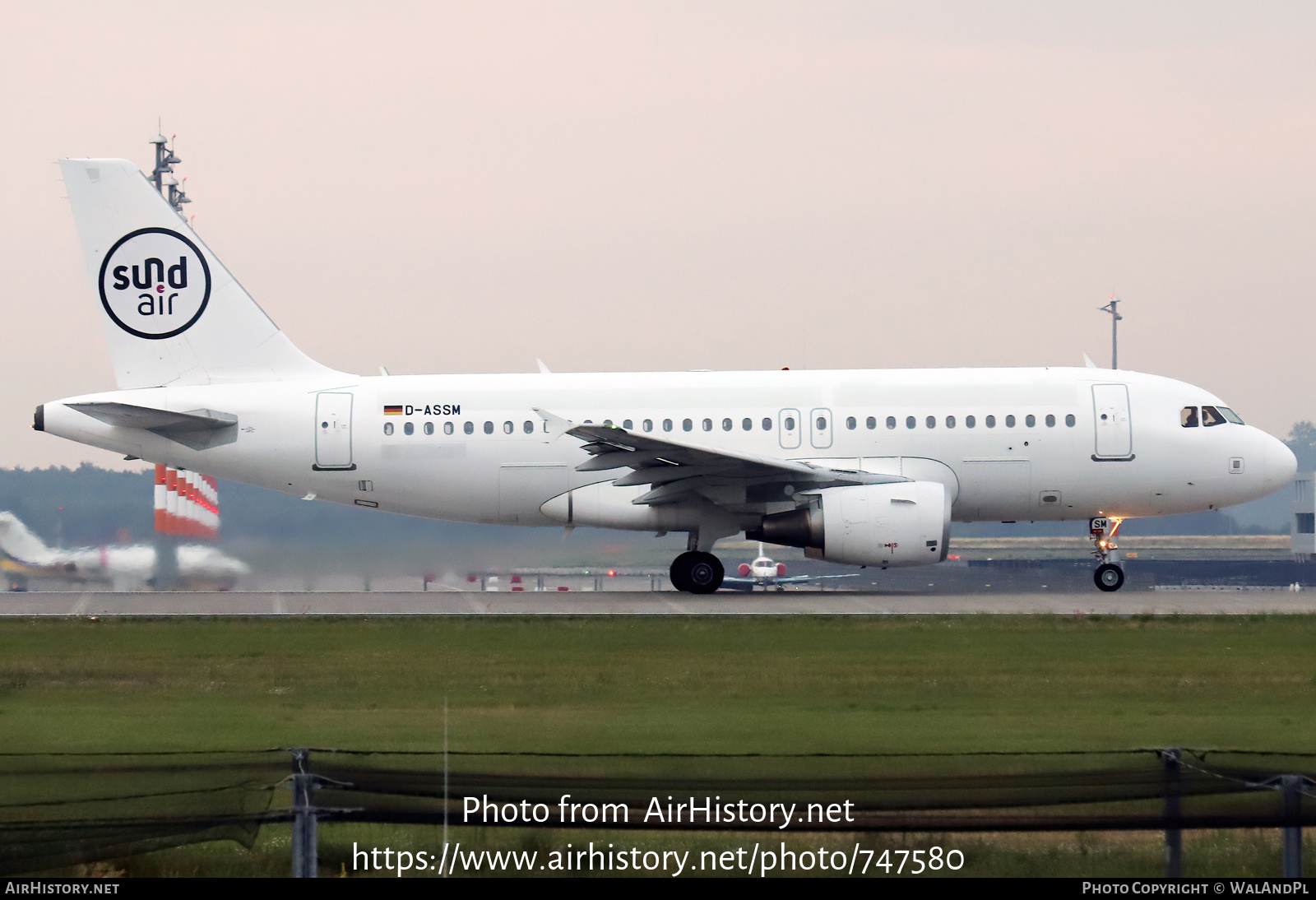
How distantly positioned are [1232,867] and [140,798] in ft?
18.2

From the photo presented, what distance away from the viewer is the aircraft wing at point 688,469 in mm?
24297

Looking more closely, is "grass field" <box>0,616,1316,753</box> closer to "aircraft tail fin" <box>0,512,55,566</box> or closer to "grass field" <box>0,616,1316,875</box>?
"grass field" <box>0,616,1316,875</box>

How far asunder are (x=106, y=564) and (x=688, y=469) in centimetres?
1397

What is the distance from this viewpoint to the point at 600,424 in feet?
83.5

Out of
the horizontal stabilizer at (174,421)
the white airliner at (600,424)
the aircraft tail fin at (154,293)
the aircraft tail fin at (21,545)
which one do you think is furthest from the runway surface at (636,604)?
the aircraft tail fin at (154,293)

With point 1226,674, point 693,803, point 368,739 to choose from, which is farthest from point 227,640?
point 693,803

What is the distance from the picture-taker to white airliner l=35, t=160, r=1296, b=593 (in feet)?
85.3

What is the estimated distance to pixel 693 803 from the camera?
6605 mm

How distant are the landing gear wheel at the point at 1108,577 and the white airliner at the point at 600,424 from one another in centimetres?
5

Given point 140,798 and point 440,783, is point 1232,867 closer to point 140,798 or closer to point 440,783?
point 440,783

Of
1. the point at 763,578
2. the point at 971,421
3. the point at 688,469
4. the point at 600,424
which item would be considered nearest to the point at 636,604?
the point at 688,469

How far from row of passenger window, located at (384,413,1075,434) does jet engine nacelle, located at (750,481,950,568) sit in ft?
5.75

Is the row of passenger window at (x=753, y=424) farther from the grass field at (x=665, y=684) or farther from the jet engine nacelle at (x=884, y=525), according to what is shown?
the grass field at (x=665, y=684)

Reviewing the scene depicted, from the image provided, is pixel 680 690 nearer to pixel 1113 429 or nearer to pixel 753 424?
pixel 753 424
